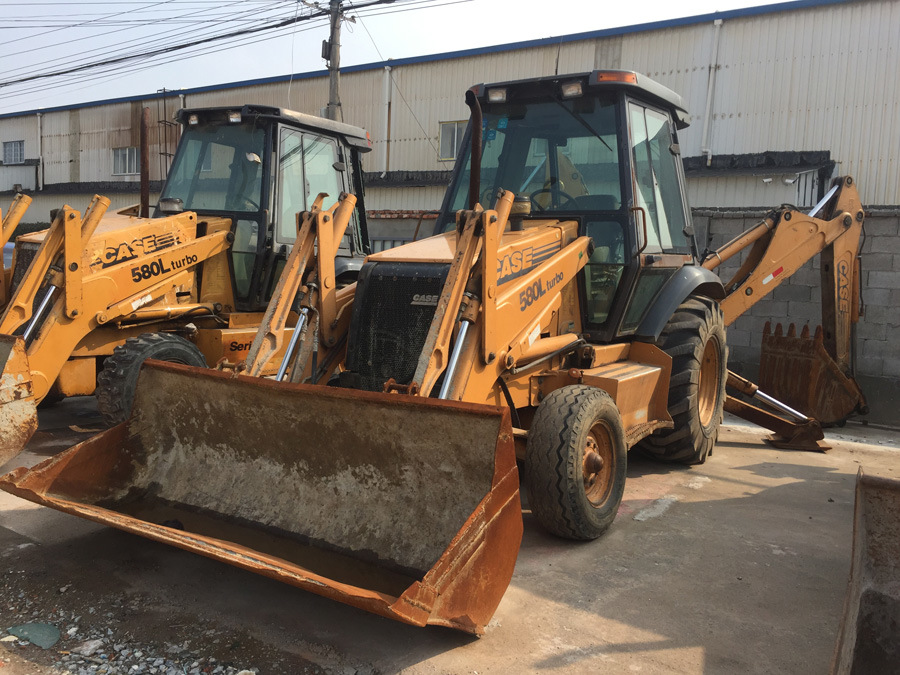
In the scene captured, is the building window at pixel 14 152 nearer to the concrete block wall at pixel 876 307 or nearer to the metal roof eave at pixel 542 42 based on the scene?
the metal roof eave at pixel 542 42

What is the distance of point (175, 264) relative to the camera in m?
6.48

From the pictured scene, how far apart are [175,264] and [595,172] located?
142 inches

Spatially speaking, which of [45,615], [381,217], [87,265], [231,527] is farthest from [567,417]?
[381,217]

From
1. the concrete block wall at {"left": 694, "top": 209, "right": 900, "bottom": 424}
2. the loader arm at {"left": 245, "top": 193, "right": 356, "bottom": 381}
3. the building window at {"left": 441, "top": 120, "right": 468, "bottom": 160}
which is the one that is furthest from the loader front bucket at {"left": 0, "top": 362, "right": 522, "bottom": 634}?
the building window at {"left": 441, "top": 120, "right": 468, "bottom": 160}

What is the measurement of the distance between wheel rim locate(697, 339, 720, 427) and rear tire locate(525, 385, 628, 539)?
2.24 metres

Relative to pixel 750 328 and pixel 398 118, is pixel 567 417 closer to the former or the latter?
pixel 750 328

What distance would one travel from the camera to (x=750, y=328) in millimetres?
8953

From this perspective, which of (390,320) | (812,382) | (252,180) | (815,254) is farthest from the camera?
(812,382)

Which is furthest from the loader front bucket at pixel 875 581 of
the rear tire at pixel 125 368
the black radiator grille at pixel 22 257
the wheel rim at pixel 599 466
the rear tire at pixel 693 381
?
the black radiator grille at pixel 22 257

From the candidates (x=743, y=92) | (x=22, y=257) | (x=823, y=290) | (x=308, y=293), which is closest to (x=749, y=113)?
(x=743, y=92)

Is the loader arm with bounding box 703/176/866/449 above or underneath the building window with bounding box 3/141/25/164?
underneath

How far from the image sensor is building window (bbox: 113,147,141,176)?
23.3m

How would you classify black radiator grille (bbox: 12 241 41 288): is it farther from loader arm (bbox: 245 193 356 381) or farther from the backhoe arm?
the backhoe arm

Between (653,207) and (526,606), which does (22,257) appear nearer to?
(653,207)
